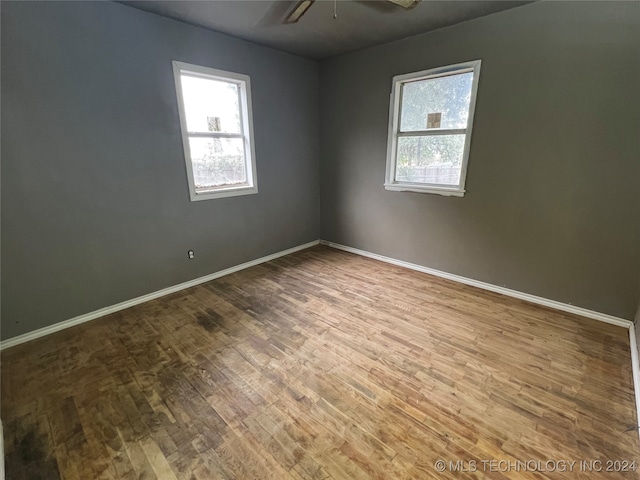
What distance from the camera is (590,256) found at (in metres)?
2.56

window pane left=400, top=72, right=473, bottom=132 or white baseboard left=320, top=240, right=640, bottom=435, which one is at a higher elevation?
window pane left=400, top=72, right=473, bottom=132

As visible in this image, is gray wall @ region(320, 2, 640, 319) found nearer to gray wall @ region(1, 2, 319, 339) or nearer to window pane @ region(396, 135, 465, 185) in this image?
window pane @ region(396, 135, 465, 185)

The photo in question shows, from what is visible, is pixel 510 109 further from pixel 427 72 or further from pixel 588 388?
pixel 588 388

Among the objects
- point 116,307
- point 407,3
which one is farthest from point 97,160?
point 407,3

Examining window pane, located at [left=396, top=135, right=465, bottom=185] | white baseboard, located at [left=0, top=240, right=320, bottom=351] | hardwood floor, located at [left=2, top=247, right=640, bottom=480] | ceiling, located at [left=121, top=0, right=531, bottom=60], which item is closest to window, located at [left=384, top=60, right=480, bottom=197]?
window pane, located at [left=396, top=135, right=465, bottom=185]

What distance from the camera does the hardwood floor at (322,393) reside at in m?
1.43

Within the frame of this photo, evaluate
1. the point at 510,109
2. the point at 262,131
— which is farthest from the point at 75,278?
the point at 510,109

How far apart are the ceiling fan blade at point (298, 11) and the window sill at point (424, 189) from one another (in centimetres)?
207

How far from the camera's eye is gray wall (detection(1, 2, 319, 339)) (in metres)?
2.15

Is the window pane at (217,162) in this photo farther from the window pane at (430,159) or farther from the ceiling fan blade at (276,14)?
the window pane at (430,159)

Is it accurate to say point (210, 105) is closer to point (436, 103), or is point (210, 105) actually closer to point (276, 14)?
point (276, 14)

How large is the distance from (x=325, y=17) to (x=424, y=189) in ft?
6.81

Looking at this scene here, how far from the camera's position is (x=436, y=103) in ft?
10.6

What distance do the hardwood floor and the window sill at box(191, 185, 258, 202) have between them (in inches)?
47.8
